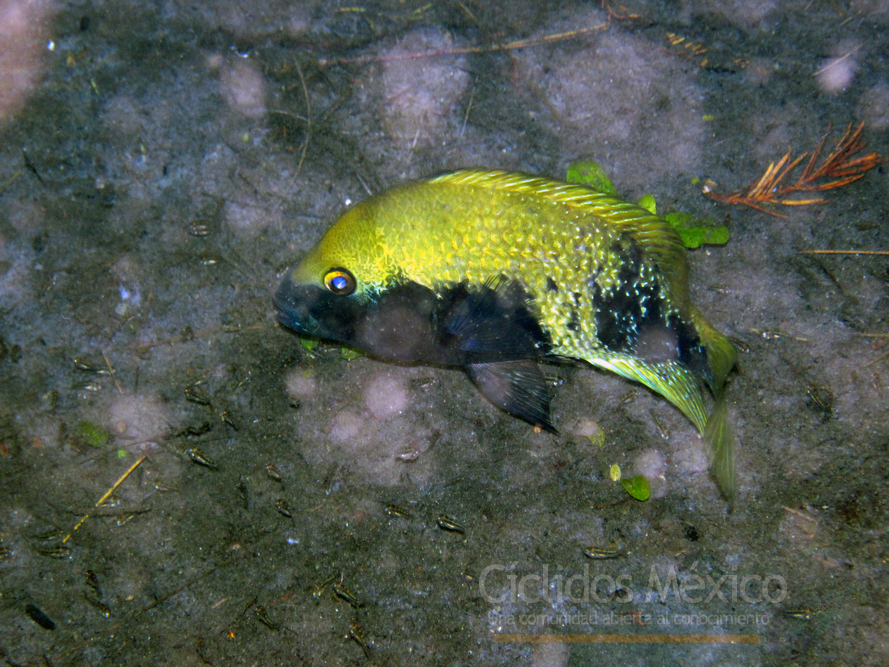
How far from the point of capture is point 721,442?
115 inches

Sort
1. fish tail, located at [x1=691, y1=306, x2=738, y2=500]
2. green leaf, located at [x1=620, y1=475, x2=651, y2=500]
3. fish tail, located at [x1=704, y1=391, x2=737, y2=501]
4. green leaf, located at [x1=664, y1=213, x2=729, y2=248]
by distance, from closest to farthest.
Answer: fish tail, located at [x1=691, y1=306, x2=738, y2=500]
fish tail, located at [x1=704, y1=391, x2=737, y2=501]
green leaf, located at [x1=620, y1=475, x2=651, y2=500]
green leaf, located at [x1=664, y1=213, x2=729, y2=248]

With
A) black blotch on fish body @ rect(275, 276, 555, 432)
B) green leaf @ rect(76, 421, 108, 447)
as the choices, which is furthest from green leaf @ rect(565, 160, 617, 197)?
green leaf @ rect(76, 421, 108, 447)

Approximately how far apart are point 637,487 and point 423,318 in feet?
6.19

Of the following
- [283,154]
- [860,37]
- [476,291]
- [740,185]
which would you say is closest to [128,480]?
[283,154]

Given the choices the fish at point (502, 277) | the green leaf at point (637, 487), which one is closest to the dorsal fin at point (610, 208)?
the fish at point (502, 277)

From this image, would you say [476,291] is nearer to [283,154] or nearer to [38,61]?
[283,154]

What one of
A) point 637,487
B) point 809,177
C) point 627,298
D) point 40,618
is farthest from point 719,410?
point 40,618

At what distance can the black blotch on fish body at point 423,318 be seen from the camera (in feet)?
8.79

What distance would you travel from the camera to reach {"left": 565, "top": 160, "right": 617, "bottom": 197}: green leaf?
3.40m

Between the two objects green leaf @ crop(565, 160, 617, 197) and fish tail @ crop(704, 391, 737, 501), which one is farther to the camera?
green leaf @ crop(565, 160, 617, 197)

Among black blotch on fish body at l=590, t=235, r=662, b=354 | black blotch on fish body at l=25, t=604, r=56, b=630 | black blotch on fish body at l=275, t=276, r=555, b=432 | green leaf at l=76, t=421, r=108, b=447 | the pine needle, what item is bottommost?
black blotch on fish body at l=25, t=604, r=56, b=630

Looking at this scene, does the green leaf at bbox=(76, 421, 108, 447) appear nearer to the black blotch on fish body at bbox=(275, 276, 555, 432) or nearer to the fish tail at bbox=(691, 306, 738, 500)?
the black blotch on fish body at bbox=(275, 276, 555, 432)

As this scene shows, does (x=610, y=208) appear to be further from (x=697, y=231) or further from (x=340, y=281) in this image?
(x=340, y=281)

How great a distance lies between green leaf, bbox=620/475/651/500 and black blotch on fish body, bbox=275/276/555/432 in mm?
1178
